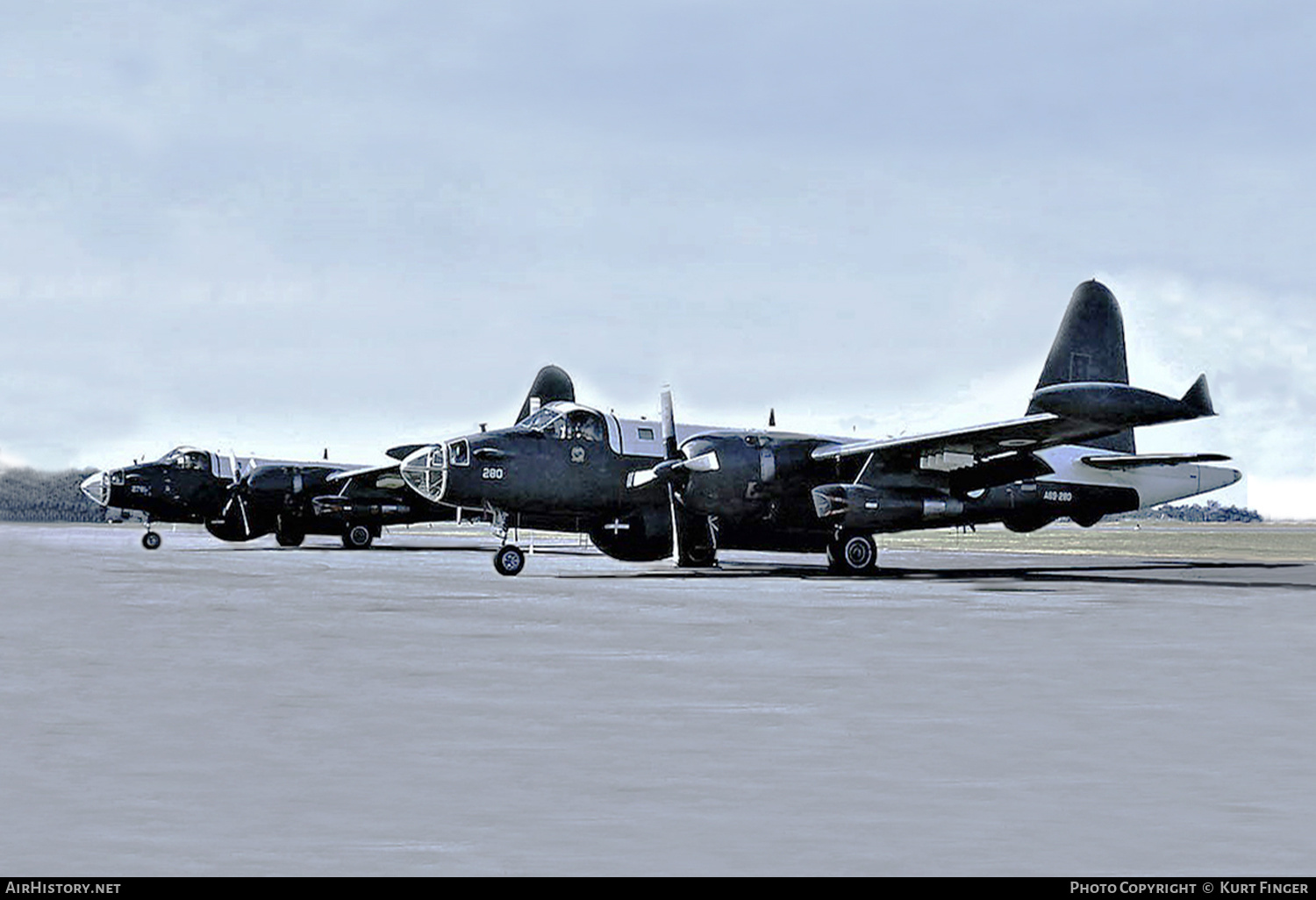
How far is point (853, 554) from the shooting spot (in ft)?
116

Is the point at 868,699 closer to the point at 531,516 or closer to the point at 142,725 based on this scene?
the point at 142,725

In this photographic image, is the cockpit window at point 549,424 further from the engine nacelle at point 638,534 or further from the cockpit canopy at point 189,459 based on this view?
the cockpit canopy at point 189,459

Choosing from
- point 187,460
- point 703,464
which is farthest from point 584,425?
point 187,460

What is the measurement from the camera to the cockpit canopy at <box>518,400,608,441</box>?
35344mm

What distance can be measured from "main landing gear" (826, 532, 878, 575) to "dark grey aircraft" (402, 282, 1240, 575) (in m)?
0.03

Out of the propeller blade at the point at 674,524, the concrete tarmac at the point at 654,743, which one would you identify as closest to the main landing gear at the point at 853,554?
the propeller blade at the point at 674,524

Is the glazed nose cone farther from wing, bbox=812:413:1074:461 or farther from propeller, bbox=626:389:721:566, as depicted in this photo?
wing, bbox=812:413:1074:461

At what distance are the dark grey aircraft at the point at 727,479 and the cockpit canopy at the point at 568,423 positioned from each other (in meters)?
0.04

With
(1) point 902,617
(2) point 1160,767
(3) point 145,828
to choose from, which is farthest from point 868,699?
(1) point 902,617

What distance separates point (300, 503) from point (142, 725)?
4907cm

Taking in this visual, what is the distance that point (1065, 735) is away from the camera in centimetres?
957

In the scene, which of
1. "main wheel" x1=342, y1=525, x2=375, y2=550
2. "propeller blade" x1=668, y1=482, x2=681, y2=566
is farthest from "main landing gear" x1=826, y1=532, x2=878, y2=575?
"main wheel" x1=342, y1=525, x2=375, y2=550

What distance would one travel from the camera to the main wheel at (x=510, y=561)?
34.0 meters

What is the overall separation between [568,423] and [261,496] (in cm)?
2515
